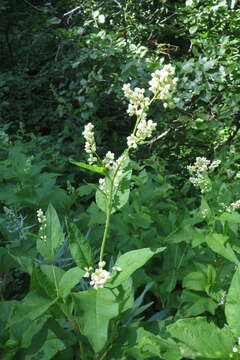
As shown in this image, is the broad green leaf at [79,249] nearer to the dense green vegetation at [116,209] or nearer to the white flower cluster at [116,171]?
the dense green vegetation at [116,209]

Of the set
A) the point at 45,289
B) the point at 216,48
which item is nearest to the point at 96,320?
the point at 45,289

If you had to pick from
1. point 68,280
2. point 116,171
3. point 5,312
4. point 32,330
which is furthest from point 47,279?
point 116,171

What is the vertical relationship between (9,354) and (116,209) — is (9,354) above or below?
below

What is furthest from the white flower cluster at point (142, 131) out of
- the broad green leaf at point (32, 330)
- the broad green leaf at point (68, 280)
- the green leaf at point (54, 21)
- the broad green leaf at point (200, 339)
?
the green leaf at point (54, 21)

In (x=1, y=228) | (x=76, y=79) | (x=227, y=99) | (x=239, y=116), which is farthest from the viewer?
(x=76, y=79)

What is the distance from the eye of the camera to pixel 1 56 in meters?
6.16

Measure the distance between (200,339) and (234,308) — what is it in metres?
0.16

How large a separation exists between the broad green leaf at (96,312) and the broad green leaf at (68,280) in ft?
0.22

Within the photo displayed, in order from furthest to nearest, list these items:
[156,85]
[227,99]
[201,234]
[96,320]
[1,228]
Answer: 1. [227,99]
2. [1,228]
3. [201,234]
4. [156,85]
5. [96,320]

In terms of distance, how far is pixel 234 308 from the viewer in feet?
4.17

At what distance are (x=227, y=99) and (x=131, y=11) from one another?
6.50ft

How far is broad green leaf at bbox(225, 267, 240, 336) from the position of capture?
1244mm

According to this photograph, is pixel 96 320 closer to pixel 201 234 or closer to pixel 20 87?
pixel 201 234

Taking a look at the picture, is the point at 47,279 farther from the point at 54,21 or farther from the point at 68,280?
the point at 54,21
